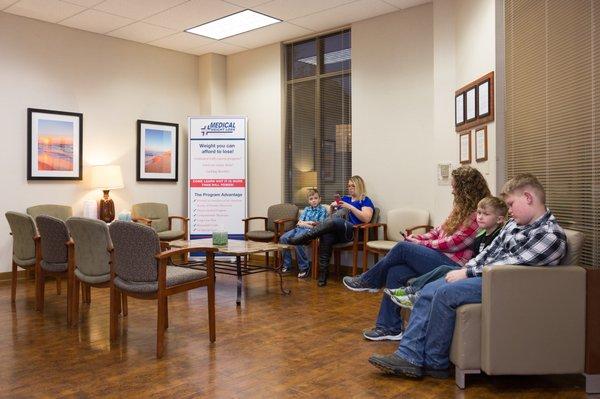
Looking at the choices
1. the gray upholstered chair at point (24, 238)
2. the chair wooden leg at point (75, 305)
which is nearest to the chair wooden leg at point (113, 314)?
the chair wooden leg at point (75, 305)

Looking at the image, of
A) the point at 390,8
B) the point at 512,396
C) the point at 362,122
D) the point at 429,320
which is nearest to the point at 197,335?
the point at 429,320

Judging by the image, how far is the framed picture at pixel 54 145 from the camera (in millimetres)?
6336

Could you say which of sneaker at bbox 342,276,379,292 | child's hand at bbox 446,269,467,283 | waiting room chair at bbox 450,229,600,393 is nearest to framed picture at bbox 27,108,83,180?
sneaker at bbox 342,276,379,292

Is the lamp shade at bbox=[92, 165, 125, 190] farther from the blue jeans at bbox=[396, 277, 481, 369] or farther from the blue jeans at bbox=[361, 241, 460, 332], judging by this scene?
the blue jeans at bbox=[396, 277, 481, 369]

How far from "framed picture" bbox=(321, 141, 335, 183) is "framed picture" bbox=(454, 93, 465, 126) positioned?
2132 millimetres

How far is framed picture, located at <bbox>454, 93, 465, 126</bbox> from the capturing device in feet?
16.7

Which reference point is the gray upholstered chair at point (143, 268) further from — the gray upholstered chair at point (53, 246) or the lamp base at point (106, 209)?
the lamp base at point (106, 209)

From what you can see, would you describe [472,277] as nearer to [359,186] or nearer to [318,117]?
[359,186]

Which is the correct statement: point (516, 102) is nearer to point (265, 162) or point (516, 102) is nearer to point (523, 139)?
point (523, 139)

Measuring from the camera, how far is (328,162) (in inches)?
285

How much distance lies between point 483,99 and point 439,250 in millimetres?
1679

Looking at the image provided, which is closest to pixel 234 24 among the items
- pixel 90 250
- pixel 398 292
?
pixel 90 250

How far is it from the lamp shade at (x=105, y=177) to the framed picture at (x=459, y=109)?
4323 millimetres

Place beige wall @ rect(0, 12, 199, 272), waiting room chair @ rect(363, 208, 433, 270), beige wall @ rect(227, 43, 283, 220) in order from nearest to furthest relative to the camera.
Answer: waiting room chair @ rect(363, 208, 433, 270), beige wall @ rect(0, 12, 199, 272), beige wall @ rect(227, 43, 283, 220)
